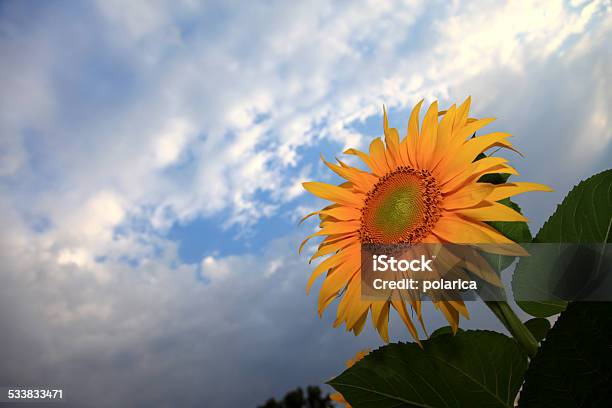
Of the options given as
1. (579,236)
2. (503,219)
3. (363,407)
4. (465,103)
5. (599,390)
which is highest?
(465,103)

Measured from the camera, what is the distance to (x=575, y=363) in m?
1.18

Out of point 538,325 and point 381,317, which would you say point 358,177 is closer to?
point 381,317

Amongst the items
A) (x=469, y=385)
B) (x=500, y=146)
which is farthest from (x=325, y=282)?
(x=500, y=146)

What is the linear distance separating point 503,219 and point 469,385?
18.9 inches

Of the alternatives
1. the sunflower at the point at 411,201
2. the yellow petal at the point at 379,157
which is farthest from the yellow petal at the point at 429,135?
the yellow petal at the point at 379,157

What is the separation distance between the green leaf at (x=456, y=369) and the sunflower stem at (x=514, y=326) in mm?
38

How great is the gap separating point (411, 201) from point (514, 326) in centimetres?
60

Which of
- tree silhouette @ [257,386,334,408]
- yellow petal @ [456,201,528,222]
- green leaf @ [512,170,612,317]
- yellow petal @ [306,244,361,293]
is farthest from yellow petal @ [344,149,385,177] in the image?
tree silhouette @ [257,386,334,408]

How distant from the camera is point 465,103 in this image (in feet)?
5.65

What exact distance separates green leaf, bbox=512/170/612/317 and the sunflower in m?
0.10

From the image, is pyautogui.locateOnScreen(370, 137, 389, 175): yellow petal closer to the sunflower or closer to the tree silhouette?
the sunflower

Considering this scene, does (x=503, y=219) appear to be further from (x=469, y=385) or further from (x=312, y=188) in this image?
(x=312, y=188)

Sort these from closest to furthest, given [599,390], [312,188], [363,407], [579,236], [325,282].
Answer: [599,390] < [579,236] < [363,407] < [325,282] < [312,188]

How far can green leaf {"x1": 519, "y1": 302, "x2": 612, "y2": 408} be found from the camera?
1.14 meters
